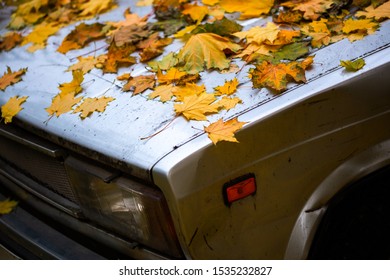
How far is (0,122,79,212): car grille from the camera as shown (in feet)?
7.32

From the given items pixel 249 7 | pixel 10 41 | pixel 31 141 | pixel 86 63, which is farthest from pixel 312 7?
pixel 10 41

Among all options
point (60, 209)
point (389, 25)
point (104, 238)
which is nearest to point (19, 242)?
point (60, 209)

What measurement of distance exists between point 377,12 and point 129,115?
46.5 inches

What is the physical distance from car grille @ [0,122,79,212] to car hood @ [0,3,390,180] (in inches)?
3.1

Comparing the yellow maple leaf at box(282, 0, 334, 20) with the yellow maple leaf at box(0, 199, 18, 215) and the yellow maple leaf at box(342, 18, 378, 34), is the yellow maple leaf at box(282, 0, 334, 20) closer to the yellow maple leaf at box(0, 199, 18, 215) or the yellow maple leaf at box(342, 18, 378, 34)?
the yellow maple leaf at box(342, 18, 378, 34)

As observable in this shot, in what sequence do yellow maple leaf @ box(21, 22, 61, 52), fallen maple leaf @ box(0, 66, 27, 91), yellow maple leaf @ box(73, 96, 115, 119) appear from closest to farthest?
1. yellow maple leaf @ box(73, 96, 115, 119)
2. fallen maple leaf @ box(0, 66, 27, 91)
3. yellow maple leaf @ box(21, 22, 61, 52)

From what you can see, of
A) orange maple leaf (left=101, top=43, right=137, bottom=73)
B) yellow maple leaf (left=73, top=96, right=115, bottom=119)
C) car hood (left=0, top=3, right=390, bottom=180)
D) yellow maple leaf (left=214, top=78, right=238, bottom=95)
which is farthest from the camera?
orange maple leaf (left=101, top=43, right=137, bottom=73)

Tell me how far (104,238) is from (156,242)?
0.34 metres

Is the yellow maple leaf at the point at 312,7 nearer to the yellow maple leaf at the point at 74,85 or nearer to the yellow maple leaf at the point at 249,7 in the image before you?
the yellow maple leaf at the point at 249,7

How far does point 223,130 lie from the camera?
1.75 metres

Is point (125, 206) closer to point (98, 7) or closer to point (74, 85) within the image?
point (74, 85)

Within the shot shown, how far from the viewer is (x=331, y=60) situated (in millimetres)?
1985

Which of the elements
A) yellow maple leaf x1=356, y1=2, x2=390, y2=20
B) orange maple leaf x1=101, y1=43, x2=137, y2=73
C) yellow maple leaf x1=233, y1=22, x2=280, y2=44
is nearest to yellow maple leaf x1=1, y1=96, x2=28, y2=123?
orange maple leaf x1=101, y1=43, x2=137, y2=73

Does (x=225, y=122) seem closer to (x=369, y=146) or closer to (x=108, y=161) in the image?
(x=108, y=161)
